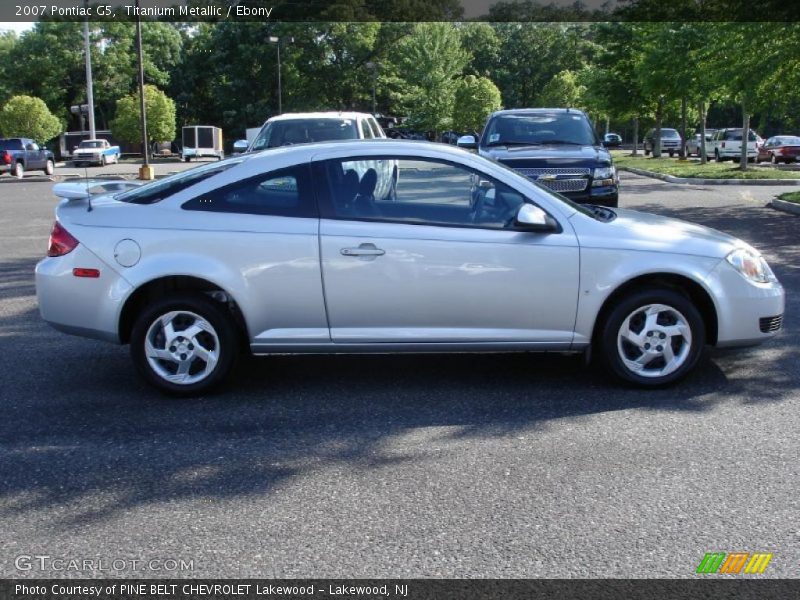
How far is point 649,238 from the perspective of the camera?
592 cm

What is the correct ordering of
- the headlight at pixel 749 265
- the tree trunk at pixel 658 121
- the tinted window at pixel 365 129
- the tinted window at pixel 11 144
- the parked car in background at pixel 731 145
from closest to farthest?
the headlight at pixel 749 265 < the tinted window at pixel 365 129 < the tinted window at pixel 11 144 < the parked car in background at pixel 731 145 < the tree trunk at pixel 658 121

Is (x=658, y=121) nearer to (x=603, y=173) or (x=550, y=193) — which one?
(x=603, y=173)

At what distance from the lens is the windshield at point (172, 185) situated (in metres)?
5.99

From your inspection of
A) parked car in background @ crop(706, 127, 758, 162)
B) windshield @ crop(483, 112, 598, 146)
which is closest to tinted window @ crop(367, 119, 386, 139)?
windshield @ crop(483, 112, 598, 146)

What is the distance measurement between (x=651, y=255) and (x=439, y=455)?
6.73 feet

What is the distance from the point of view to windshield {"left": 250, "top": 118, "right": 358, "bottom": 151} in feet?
45.9

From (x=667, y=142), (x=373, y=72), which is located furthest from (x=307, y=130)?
(x=373, y=72)

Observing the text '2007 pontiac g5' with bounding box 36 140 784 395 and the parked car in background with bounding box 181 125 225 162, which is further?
the parked car in background with bounding box 181 125 225 162

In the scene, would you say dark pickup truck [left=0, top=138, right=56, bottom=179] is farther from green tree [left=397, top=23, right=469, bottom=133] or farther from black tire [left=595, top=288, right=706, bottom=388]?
black tire [left=595, top=288, right=706, bottom=388]

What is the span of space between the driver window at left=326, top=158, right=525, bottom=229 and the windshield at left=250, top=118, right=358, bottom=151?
A: 8063mm

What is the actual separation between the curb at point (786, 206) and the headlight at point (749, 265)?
1191cm

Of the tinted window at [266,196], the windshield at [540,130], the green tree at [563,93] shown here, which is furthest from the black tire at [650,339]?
the green tree at [563,93]

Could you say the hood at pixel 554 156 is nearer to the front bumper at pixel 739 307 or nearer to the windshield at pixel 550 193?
the windshield at pixel 550 193

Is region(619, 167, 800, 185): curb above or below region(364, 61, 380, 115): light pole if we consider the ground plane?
below
